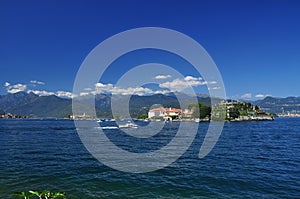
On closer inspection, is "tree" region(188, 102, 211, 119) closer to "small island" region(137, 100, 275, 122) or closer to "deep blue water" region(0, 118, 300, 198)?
"small island" region(137, 100, 275, 122)

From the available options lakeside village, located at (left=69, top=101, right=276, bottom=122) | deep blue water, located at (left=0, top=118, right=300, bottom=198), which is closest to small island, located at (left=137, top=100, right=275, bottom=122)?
lakeside village, located at (left=69, top=101, right=276, bottom=122)

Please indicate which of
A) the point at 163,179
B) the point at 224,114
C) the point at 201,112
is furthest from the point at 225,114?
the point at 163,179

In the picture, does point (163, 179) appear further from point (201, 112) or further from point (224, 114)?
point (201, 112)

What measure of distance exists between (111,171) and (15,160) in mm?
12270

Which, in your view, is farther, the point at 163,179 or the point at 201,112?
the point at 201,112

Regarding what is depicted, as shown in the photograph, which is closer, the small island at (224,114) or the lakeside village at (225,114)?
the small island at (224,114)

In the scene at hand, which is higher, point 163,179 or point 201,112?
point 201,112

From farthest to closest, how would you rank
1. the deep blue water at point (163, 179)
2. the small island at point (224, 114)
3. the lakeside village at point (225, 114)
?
1. the lakeside village at point (225, 114)
2. the small island at point (224, 114)
3. the deep blue water at point (163, 179)

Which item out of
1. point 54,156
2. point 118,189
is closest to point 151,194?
point 118,189

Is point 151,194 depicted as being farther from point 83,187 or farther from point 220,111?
point 220,111

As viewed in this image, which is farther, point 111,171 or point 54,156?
point 54,156

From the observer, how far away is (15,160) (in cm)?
2647

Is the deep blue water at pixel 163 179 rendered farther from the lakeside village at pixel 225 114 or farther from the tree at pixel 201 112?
the tree at pixel 201 112

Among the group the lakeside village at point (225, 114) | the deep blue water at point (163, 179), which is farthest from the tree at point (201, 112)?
the deep blue water at point (163, 179)
